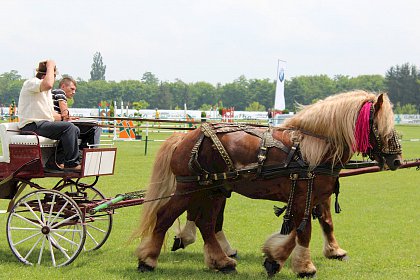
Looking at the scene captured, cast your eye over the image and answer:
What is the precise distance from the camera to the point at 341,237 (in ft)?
28.5

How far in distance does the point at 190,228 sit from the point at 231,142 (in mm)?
1472

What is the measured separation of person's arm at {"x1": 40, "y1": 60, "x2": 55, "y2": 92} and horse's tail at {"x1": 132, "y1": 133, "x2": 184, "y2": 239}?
1.40m

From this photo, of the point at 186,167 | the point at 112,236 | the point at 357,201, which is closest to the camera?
the point at 186,167

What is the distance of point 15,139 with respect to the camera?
22.5ft

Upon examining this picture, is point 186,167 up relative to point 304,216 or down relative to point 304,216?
up

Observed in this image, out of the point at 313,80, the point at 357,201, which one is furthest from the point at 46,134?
the point at 313,80

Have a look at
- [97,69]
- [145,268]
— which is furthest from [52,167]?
[97,69]

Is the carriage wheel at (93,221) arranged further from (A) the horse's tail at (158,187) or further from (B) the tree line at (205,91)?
(B) the tree line at (205,91)

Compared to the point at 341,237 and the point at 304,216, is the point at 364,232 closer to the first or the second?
the point at 341,237

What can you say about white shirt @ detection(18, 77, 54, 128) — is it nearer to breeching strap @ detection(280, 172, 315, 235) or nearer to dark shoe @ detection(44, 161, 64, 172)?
dark shoe @ detection(44, 161, 64, 172)

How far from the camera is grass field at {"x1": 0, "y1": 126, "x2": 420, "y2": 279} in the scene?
6.40 metres

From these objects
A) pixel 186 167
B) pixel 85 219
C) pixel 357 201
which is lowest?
pixel 357 201

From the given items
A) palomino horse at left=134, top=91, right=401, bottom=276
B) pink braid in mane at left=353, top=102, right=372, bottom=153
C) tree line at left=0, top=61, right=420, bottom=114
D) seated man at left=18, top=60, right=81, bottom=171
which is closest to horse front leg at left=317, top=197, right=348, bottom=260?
palomino horse at left=134, top=91, right=401, bottom=276

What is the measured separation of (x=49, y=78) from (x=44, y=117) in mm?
513
